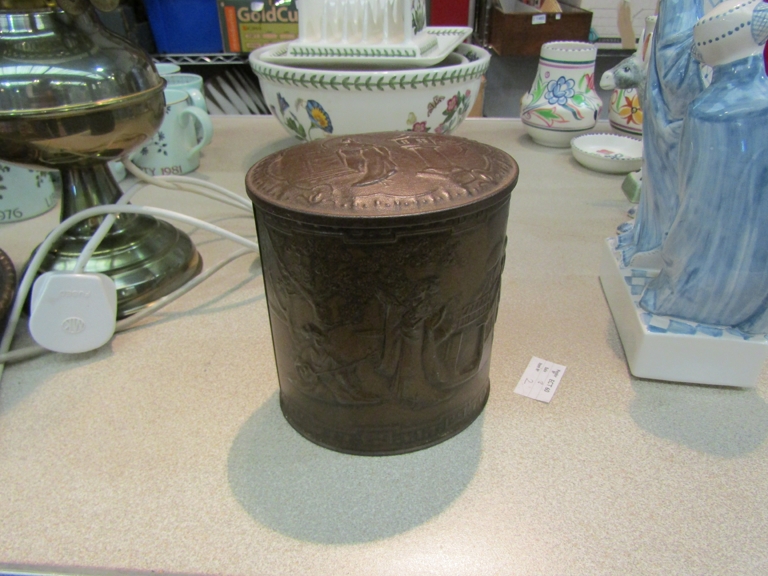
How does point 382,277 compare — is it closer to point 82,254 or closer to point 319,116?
point 82,254

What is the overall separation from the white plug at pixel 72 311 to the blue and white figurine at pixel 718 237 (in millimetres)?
449

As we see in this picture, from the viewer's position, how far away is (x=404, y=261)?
0.31 m

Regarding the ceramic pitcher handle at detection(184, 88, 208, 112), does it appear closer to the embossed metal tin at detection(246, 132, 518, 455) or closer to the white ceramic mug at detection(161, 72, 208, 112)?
the white ceramic mug at detection(161, 72, 208, 112)

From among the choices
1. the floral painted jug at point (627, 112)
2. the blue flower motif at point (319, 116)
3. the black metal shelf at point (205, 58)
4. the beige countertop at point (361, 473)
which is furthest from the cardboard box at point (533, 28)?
the beige countertop at point (361, 473)

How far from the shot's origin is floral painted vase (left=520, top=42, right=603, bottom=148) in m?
0.85

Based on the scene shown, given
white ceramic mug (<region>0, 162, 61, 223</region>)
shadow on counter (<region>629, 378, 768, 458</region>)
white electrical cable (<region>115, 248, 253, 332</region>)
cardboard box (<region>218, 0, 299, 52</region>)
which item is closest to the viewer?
shadow on counter (<region>629, 378, 768, 458</region>)

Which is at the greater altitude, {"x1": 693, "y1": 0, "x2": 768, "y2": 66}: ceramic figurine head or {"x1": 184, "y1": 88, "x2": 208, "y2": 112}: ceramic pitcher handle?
{"x1": 693, "y1": 0, "x2": 768, "y2": 66}: ceramic figurine head

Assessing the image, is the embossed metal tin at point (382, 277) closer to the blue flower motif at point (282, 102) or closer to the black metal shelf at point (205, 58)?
the blue flower motif at point (282, 102)

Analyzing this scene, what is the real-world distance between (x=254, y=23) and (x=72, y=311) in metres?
0.91

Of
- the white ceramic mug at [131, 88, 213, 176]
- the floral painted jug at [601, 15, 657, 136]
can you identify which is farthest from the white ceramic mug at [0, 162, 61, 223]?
the floral painted jug at [601, 15, 657, 136]

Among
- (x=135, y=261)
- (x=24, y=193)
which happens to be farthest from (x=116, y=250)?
(x=24, y=193)

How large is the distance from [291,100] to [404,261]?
0.52m

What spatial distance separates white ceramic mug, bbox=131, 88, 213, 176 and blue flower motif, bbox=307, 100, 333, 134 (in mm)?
137

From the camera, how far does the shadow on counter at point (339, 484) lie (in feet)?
1.14
